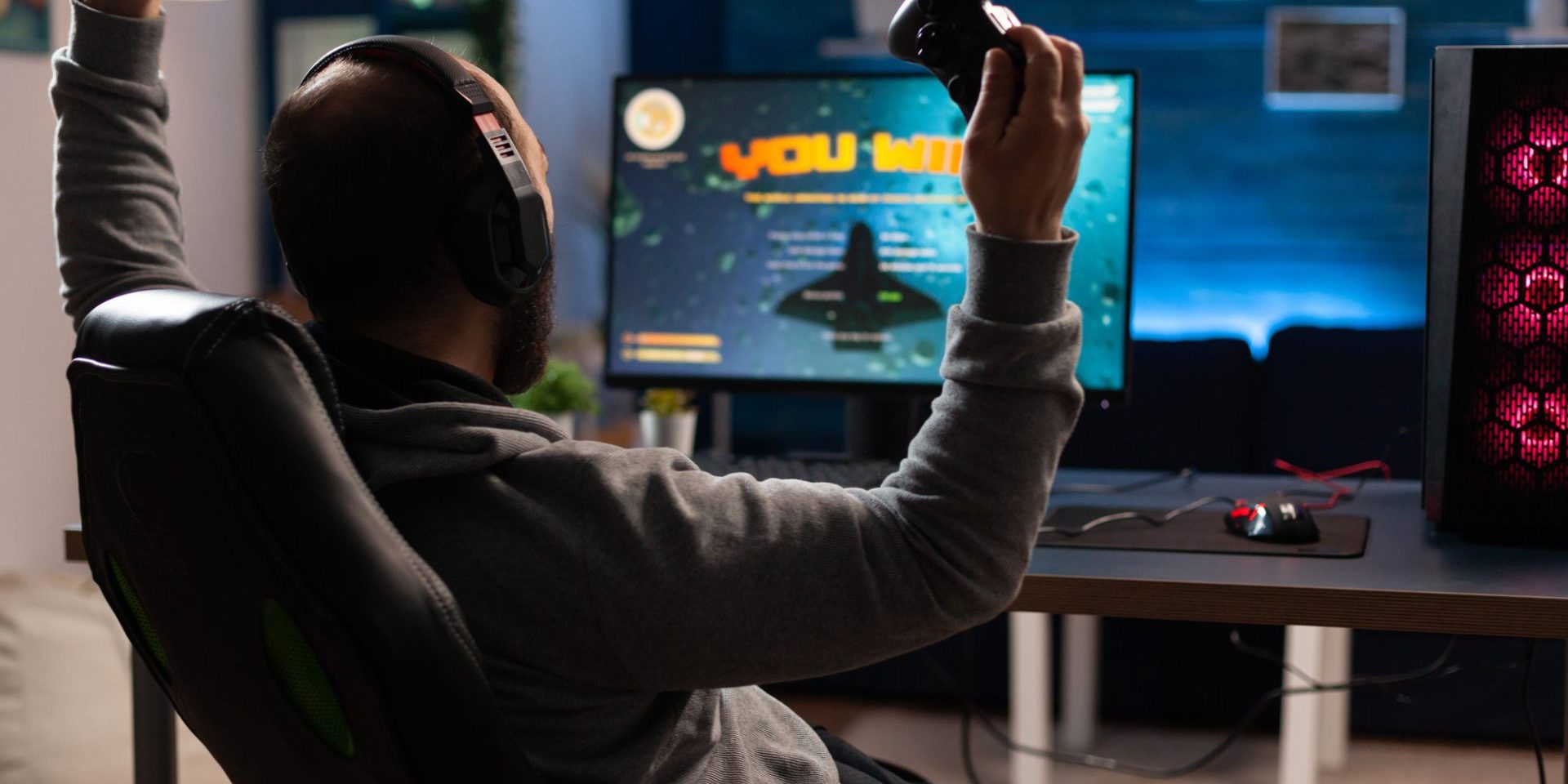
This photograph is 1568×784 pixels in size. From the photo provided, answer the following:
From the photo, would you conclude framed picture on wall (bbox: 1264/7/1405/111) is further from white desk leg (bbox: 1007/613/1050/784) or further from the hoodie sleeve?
the hoodie sleeve

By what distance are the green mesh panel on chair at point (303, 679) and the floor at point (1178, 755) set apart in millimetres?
2046

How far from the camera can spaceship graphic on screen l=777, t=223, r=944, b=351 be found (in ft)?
5.21

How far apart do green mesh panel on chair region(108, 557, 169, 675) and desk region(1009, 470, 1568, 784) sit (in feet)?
1.94

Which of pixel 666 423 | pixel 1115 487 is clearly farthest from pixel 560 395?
pixel 1115 487

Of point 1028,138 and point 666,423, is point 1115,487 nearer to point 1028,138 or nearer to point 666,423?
point 666,423

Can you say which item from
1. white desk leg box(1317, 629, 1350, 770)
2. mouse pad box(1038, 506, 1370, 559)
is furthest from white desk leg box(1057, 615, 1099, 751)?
mouse pad box(1038, 506, 1370, 559)

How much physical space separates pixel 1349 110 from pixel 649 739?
3.63 m

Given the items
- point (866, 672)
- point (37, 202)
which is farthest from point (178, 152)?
point (866, 672)

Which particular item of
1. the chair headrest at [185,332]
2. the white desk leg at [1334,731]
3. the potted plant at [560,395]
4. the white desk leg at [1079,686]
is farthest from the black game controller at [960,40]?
the white desk leg at [1334,731]

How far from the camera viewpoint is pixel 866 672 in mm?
2875

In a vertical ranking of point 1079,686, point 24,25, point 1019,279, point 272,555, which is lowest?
point 1079,686

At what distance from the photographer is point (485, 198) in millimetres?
719

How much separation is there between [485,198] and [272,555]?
229 mm

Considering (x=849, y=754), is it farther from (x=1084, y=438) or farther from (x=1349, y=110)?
(x=1349, y=110)
